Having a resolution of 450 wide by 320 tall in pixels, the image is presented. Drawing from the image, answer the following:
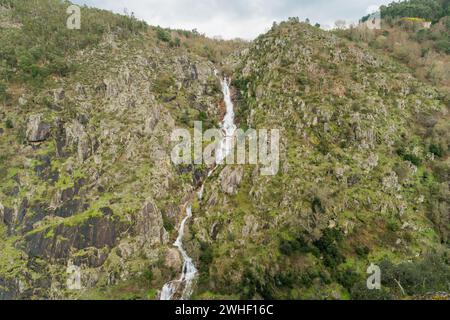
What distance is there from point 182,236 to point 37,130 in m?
41.8

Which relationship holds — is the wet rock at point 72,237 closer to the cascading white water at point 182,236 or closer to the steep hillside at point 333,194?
the cascading white water at point 182,236

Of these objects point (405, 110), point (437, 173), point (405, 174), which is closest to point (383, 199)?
point (405, 174)

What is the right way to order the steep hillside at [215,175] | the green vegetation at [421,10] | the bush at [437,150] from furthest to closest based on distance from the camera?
the green vegetation at [421,10], the bush at [437,150], the steep hillside at [215,175]

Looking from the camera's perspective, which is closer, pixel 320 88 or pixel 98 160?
pixel 98 160

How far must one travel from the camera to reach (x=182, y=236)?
71000 mm

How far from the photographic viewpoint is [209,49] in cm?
13188

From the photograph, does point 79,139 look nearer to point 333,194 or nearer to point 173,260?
point 173,260

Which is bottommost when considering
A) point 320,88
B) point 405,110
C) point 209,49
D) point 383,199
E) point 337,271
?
point 337,271

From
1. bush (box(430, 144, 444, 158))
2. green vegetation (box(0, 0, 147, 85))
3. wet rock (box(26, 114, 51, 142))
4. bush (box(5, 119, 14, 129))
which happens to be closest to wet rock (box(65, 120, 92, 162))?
wet rock (box(26, 114, 51, 142))

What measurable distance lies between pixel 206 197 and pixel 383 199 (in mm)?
36600

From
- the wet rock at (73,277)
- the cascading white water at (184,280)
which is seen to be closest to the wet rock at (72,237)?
the wet rock at (73,277)

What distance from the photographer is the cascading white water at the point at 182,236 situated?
61.2 metres

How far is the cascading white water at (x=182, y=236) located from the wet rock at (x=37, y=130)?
37.0 metres
